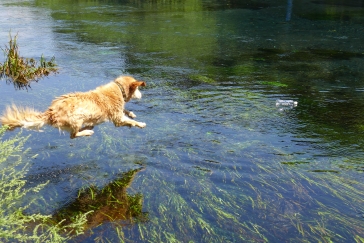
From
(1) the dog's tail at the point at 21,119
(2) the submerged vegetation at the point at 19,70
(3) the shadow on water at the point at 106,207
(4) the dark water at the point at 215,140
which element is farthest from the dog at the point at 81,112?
(2) the submerged vegetation at the point at 19,70

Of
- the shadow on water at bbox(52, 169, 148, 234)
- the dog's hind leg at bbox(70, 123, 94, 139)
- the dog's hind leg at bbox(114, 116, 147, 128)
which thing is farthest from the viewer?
the dog's hind leg at bbox(114, 116, 147, 128)

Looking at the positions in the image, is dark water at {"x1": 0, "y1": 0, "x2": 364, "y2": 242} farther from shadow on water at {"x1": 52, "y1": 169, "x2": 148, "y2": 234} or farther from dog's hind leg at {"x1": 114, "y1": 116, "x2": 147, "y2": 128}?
dog's hind leg at {"x1": 114, "y1": 116, "x2": 147, "y2": 128}

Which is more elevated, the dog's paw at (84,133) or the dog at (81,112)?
the dog at (81,112)

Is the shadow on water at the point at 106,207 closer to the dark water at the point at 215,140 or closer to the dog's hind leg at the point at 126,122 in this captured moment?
the dark water at the point at 215,140

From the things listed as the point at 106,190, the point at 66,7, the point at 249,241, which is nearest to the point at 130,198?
the point at 106,190

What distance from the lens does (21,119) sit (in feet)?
21.5

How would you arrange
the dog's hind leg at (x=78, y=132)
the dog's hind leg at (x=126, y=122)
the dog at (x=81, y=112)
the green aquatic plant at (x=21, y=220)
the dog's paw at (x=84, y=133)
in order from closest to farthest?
A: the green aquatic plant at (x=21, y=220) < the dog at (x=81, y=112) < the dog's hind leg at (x=78, y=132) < the dog's paw at (x=84, y=133) < the dog's hind leg at (x=126, y=122)

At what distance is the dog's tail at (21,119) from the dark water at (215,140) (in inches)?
28.7

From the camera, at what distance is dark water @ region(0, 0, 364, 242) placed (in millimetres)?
5602

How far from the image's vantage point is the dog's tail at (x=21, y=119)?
21.3 feet

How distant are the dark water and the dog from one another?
520 millimetres

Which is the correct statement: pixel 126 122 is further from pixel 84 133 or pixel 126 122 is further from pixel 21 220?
pixel 21 220

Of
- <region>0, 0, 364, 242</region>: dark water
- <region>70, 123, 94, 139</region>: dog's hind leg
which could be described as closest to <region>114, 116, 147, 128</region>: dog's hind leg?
<region>0, 0, 364, 242</region>: dark water

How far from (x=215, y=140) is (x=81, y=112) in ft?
8.00
